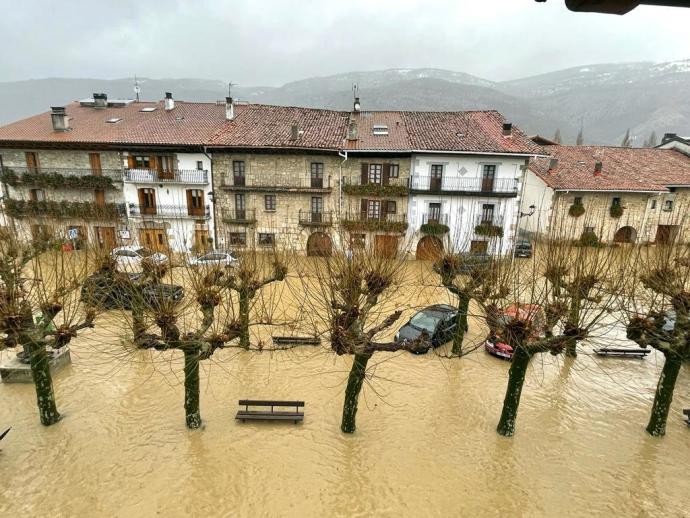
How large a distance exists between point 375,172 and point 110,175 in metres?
18.9

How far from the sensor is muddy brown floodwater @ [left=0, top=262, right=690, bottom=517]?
1005 cm

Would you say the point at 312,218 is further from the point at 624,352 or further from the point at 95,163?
the point at 624,352

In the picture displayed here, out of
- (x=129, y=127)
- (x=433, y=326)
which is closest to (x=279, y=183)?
(x=129, y=127)

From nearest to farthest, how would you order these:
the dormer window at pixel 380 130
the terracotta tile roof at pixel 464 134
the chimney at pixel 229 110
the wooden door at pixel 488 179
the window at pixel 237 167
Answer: the terracotta tile roof at pixel 464 134 < the wooden door at pixel 488 179 < the window at pixel 237 167 < the dormer window at pixel 380 130 < the chimney at pixel 229 110

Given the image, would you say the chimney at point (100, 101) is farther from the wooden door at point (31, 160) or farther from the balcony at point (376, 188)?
the balcony at point (376, 188)

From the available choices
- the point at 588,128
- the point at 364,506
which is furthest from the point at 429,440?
the point at 588,128

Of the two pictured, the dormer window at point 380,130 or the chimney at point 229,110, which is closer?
the dormer window at point 380,130

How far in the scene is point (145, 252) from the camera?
43.3 feet

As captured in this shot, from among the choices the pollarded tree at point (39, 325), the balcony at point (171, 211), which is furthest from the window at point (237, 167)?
the pollarded tree at point (39, 325)

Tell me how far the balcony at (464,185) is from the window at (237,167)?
39.3ft

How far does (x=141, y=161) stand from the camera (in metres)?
29.2

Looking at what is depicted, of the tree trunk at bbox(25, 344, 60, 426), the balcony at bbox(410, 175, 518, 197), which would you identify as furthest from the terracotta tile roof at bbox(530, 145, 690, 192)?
the tree trunk at bbox(25, 344, 60, 426)

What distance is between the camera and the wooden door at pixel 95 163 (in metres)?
29.4

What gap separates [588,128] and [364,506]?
222669 millimetres
